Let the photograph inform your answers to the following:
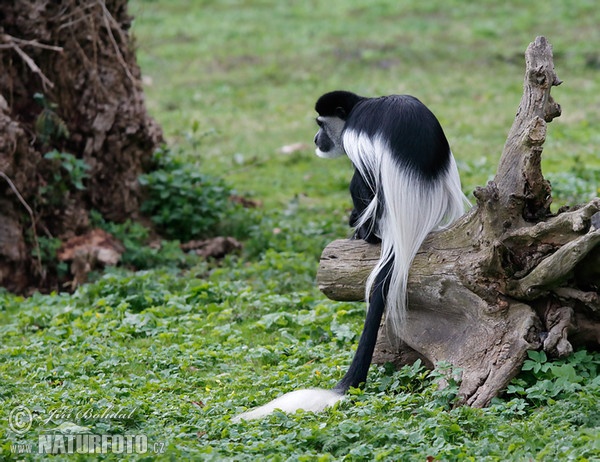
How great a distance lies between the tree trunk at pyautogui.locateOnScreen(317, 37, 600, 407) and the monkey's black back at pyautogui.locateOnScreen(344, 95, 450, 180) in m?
0.44

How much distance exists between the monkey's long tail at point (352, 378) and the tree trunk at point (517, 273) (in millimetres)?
161

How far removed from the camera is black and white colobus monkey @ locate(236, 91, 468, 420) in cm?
370

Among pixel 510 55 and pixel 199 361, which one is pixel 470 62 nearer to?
pixel 510 55

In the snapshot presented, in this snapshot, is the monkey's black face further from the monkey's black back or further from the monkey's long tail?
the monkey's long tail

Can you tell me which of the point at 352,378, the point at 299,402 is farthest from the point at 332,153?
the point at 299,402

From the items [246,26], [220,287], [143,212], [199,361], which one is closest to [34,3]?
[143,212]

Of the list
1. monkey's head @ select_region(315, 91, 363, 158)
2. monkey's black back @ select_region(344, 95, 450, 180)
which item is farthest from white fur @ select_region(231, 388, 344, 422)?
monkey's head @ select_region(315, 91, 363, 158)

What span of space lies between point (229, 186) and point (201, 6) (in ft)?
37.7

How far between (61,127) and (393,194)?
123 inches

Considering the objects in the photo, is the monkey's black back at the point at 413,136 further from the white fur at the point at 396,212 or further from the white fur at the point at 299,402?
the white fur at the point at 299,402

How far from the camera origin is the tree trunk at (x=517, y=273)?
330 cm

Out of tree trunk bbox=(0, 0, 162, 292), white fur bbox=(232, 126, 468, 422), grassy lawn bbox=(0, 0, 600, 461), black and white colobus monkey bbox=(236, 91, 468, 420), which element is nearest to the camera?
grassy lawn bbox=(0, 0, 600, 461)

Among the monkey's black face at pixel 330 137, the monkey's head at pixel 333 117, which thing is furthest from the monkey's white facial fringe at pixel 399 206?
the monkey's black face at pixel 330 137

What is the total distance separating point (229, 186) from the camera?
709 cm
